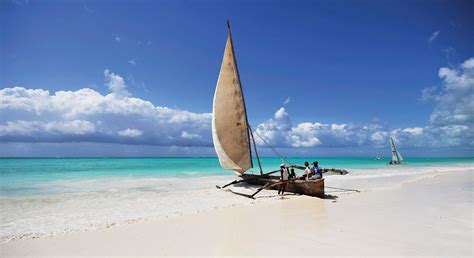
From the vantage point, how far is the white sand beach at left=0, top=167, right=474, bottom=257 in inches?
231

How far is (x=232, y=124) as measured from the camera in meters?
16.5

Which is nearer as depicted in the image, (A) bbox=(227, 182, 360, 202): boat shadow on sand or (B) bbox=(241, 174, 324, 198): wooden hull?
(B) bbox=(241, 174, 324, 198): wooden hull

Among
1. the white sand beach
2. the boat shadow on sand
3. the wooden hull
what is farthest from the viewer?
the boat shadow on sand

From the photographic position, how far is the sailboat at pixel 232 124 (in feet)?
53.4

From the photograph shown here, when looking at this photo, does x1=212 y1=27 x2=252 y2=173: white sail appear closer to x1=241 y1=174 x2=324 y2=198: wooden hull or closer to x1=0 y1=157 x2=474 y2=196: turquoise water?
x1=241 y1=174 x2=324 y2=198: wooden hull

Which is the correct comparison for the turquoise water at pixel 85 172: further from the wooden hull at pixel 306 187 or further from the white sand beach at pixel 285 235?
the wooden hull at pixel 306 187

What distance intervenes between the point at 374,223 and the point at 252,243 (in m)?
3.97

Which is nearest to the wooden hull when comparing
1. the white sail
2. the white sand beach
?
the white sand beach

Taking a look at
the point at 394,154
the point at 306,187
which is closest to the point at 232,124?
the point at 306,187

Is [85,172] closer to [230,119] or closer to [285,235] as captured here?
[230,119]

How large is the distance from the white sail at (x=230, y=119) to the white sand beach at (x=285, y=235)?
6452 mm

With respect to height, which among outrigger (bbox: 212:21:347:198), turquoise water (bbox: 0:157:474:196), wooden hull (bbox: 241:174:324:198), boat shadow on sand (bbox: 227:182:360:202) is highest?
outrigger (bbox: 212:21:347:198)

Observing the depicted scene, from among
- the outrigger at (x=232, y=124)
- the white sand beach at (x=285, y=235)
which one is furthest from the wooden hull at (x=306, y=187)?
the white sand beach at (x=285, y=235)

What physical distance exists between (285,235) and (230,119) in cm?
1045
